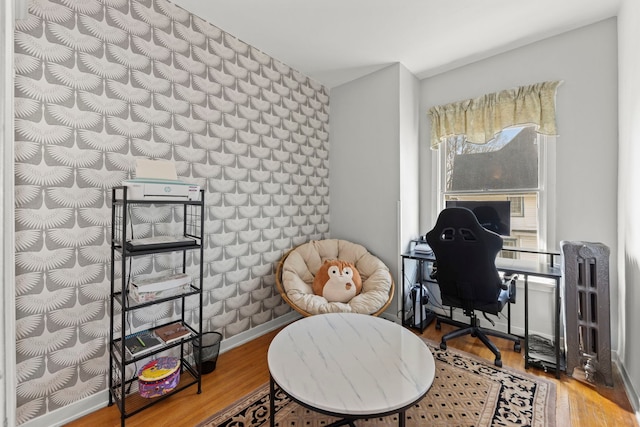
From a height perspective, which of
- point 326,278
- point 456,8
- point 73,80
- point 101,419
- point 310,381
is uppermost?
point 456,8

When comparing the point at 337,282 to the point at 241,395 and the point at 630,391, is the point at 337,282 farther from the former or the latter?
the point at 630,391

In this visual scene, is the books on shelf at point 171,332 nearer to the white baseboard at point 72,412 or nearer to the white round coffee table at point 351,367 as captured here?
the white baseboard at point 72,412

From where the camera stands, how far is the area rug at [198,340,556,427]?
5.21 ft

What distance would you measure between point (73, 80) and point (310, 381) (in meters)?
2.07

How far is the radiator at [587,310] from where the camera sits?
1.85m

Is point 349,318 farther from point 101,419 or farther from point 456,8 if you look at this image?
point 456,8

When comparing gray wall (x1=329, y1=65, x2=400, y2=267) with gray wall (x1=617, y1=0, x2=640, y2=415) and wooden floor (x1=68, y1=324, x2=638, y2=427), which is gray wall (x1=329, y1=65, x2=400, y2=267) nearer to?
wooden floor (x1=68, y1=324, x2=638, y2=427)

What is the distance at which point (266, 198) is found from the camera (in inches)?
106

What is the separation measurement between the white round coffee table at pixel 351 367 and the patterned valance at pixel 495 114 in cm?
209

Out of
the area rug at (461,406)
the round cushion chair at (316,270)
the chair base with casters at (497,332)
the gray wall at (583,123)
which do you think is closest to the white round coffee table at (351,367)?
the area rug at (461,406)

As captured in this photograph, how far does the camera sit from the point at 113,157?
1.76 metres

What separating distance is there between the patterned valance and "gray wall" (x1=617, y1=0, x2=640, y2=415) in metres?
0.44

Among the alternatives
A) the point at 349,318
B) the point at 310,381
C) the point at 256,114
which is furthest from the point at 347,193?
the point at 310,381

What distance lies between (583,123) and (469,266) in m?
1.51
